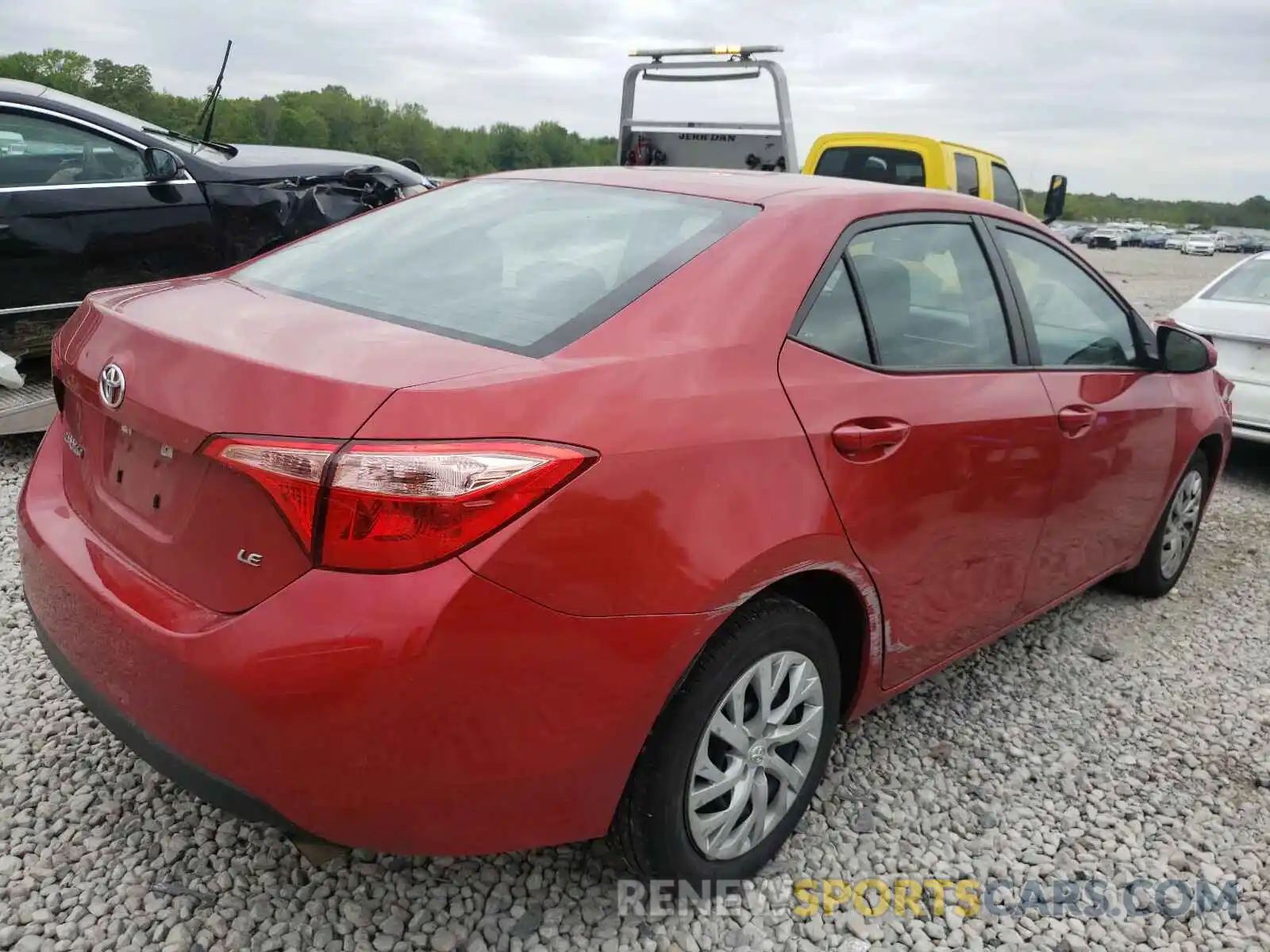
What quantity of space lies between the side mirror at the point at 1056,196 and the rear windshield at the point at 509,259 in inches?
Answer: 467

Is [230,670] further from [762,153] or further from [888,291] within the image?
[762,153]

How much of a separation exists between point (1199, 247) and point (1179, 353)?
71.0m

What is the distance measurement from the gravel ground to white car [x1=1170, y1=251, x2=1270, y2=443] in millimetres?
3008

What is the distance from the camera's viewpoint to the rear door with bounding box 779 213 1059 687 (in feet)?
7.42

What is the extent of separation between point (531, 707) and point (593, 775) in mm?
236

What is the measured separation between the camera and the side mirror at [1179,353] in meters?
3.56

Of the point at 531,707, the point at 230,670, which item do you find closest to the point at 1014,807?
the point at 531,707

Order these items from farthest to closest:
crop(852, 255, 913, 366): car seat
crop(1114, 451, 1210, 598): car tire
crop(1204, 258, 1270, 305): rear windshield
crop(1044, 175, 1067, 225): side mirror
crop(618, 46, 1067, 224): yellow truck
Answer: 1. crop(1044, 175, 1067, 225): side mirror
2. crop(618, 46, 1067, 224): yellow truck
3. crop(1204, 258, 1270, 305): rear windshield
4. crop(1114, 451, 1210, 598): car tire
5. crop(852, 255, 913, 366): car seat

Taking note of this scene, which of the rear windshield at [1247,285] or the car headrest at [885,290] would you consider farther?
the rear windshield at [1247,285]

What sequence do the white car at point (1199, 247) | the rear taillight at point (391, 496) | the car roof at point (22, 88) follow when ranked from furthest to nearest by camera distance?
the white car at point (1199, 247) < the car roof at point (22, 88) < the rear taillight at point (391, 496)

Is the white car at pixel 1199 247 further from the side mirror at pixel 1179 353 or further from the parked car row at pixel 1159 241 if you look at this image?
the side mirror at pixel 1179 353

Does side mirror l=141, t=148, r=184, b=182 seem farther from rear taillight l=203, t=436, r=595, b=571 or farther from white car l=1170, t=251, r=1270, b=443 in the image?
white car l=1170, t=251, r=1270, b=443

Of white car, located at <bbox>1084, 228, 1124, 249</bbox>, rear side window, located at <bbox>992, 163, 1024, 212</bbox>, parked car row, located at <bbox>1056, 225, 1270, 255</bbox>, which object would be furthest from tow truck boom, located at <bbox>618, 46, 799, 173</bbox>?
white car, located at <bbox>1084, 228, 1124, 249</bbox>

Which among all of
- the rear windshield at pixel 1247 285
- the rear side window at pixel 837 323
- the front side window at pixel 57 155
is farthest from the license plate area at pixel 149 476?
the rear windshield at pixel 1247 285
